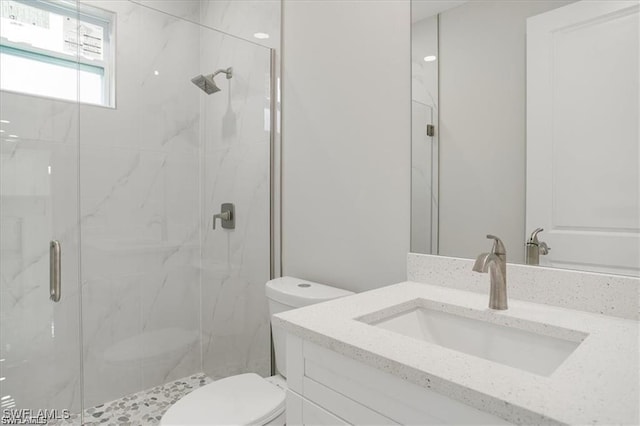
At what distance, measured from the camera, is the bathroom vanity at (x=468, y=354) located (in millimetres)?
580

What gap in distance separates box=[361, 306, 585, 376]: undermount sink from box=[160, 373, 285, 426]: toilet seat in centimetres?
58

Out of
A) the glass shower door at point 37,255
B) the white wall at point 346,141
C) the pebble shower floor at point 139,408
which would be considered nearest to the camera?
the white wall at point 346,141

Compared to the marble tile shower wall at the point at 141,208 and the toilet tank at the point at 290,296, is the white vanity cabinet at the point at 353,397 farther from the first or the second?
the marble tile shower wall at the point at 141,208

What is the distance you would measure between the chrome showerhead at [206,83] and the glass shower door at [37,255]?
1.86ft

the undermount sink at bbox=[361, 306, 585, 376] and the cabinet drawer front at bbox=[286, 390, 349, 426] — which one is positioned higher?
the undermount sink at bbox=[361, 306, 585, 376]

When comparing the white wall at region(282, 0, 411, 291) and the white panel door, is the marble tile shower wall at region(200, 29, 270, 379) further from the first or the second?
the white panel door

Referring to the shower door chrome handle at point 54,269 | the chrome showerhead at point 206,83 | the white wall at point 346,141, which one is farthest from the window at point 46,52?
the white wall at point 346,141

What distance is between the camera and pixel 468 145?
1245 mm

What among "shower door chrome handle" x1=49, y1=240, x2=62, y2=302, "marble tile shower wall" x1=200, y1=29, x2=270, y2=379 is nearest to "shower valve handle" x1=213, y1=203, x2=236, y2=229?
"marble tile shower wall" x1=200, y1=29, x2=270, y2=379

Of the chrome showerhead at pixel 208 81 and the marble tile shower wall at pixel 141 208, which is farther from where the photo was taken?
the chrome showerhead at pixel 208 81

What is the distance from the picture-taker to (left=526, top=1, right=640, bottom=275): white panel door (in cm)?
94

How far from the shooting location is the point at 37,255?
5.76ft

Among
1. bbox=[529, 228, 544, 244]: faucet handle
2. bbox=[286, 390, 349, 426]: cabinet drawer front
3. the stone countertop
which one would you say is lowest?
bbox=[286, 390, 349, 426]: cabinet drawer front

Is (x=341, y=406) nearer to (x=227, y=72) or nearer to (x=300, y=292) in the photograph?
(x=300, y=292)
